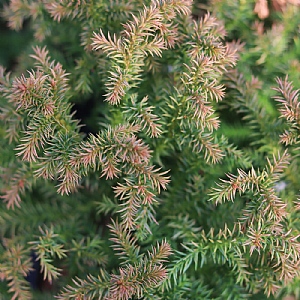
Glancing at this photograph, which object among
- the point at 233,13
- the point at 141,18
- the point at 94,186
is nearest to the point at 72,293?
the point at 94,186

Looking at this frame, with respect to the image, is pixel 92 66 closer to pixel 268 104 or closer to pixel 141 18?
pixel 141 18

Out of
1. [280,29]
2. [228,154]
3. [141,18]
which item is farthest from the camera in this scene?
[280,29]

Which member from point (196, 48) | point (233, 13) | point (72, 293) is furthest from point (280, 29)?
point (72, 293)

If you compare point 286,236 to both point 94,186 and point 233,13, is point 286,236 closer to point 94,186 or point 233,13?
point 94,186

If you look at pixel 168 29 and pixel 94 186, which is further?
pixel 94 186

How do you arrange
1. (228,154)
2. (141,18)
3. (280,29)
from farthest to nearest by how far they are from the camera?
(280,29), (228,154), (141,18)

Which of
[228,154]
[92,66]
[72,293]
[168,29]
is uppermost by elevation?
[168,29]

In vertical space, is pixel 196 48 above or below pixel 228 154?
above
